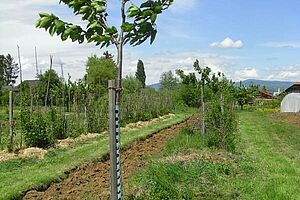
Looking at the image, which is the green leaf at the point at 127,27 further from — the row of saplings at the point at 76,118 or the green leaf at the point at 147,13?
the row of saplings at the point at 76,118

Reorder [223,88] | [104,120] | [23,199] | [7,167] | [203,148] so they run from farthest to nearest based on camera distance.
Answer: [104,120]
[223,88]
[203,148]
[7,167]
[23,199]

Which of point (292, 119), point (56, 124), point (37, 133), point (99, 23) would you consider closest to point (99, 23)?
point (99, 23)

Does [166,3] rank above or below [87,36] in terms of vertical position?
above

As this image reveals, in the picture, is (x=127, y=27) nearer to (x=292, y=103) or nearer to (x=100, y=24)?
(x=100, y=24)

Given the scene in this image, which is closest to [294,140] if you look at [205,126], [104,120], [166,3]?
[205,126]

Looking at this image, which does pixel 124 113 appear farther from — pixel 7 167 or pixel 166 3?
pixel 166 3

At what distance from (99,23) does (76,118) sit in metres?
17.3

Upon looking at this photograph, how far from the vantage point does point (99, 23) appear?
4.20 meters

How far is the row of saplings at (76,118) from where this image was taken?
15844mm

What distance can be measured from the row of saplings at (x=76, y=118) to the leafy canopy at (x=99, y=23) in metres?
12.0

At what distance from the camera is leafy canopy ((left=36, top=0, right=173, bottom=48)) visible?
13.4 feet

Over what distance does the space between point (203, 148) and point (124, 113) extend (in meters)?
15.3

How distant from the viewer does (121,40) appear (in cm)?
432

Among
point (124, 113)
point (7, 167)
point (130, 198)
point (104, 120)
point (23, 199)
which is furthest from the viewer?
point (124, 113)
